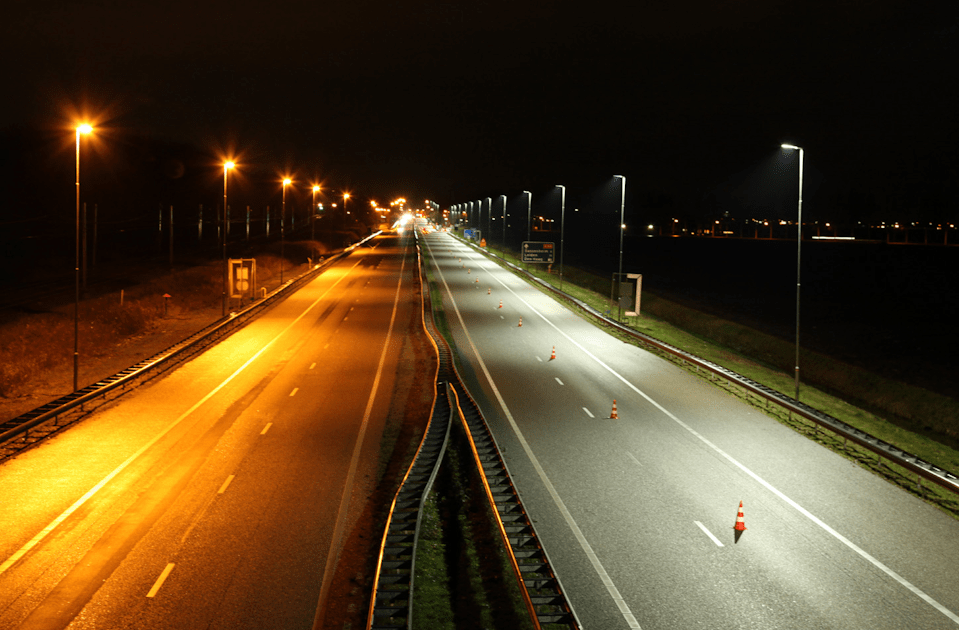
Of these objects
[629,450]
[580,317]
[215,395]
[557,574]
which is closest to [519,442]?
[629,450]

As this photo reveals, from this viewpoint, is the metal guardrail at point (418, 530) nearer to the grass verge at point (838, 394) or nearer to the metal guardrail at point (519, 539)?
the metal guardrail at point (519, 539)

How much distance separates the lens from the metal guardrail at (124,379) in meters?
20.9

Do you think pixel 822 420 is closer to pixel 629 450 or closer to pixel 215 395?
pixel 629 450

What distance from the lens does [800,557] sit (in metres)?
14.2

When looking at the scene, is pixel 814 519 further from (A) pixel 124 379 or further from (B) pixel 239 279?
(B) pixel 239 279

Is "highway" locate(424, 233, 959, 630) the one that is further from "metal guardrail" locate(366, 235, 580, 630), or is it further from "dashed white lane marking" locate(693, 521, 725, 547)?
"metal guardrail" locate(366, 235, 580, 630)

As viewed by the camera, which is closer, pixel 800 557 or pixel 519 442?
pixel 800 557

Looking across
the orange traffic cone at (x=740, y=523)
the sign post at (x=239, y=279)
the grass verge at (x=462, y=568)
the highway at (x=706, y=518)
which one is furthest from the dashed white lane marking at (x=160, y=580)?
the sign post at (x=239, y=279)

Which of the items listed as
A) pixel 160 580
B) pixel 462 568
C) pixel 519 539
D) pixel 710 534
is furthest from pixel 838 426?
pixel 160 580

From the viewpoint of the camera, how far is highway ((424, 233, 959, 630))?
40.8 feet

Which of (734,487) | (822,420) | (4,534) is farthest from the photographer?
(822,420)

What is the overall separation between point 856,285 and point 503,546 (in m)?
126

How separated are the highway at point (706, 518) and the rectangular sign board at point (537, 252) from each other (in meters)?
46.4

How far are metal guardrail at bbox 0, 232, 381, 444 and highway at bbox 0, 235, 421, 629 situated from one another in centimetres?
73
